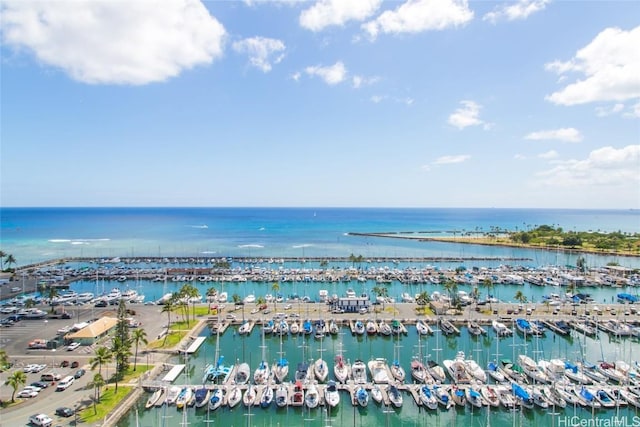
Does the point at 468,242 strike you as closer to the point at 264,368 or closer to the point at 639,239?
the point at 639,239

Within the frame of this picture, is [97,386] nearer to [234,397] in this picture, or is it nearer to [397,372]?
[234,397]

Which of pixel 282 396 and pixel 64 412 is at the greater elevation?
pixel 64 412

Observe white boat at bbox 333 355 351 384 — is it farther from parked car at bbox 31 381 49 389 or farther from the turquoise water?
parked car at bbox 31 381 49 389

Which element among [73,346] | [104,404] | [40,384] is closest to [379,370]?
[104,404]

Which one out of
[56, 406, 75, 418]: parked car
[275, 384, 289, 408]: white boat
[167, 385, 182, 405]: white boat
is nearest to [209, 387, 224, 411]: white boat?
[167, 385, 182, 405]: white boat

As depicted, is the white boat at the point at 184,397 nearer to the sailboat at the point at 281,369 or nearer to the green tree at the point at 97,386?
the green tree at the point at 97,386
